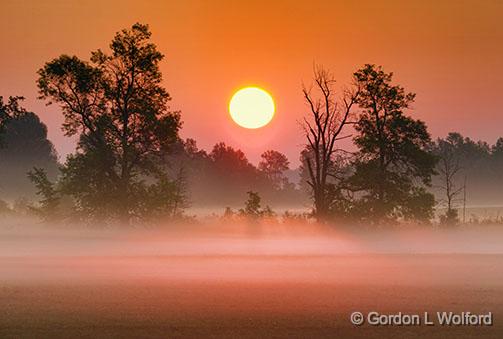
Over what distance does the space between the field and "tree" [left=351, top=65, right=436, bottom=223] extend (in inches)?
351

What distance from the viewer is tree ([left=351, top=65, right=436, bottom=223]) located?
48.6 m

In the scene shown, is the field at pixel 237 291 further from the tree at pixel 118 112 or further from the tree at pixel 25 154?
the tree at pixel 25 154

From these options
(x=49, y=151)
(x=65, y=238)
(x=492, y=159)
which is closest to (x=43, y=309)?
(x=65, y=238)

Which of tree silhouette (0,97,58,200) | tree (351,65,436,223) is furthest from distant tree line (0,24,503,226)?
tree silhouette (0,97,58,200)

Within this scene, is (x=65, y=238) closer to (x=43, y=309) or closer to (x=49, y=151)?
(x=43, y=309)

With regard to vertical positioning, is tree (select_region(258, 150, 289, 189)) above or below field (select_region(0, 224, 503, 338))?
above

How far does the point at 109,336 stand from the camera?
12.3 meters

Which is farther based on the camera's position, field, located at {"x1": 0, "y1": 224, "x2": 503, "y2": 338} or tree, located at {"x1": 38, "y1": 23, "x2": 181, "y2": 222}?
tree, located at {"x1": 38, "y1": 23, "x2": 181, "y2": 222}

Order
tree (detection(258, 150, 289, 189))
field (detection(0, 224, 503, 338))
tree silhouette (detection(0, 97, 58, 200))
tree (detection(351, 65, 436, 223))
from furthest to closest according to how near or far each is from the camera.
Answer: tree (detection(258, 150, 289, 189)) < tree silhouette (detection(0, 97, 58, 200)) < tree (detection(351, 65, 436, 223)) < field (detection(0, 224, 503, 338))

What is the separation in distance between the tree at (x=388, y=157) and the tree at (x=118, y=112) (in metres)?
15.1

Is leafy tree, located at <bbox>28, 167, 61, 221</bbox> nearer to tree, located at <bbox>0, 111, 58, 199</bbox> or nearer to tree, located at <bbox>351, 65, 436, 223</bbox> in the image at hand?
tree, located at <bbox>351, 65, 436, 223</bbox>

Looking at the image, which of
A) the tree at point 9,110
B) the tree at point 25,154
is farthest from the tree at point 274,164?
the tree at point 9,110

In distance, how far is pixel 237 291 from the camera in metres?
18.2

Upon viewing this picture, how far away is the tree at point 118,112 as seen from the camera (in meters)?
50.2
